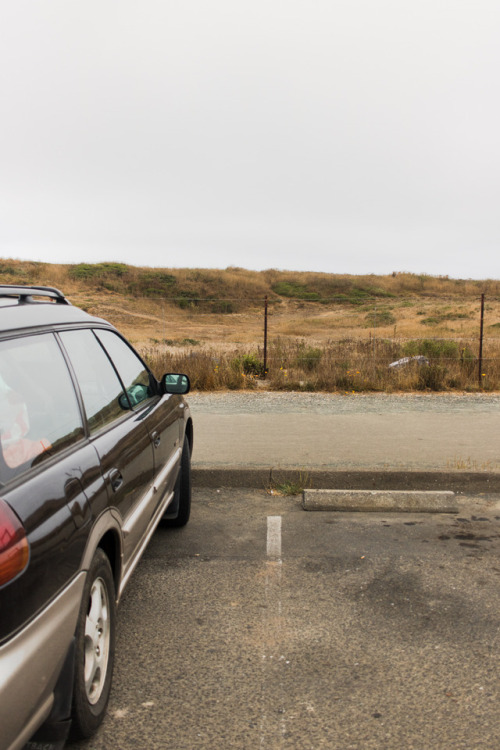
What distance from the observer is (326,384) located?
41.8 ft

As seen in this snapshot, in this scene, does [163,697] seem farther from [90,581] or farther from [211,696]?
[90,581]

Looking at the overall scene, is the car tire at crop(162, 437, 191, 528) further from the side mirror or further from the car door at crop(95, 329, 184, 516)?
the side mirror

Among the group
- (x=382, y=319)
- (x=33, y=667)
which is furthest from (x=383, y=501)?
(x=382, y=319)

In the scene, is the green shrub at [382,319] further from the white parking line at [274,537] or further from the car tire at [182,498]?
the car tire at [182,498]

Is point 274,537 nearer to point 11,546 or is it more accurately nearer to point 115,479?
point 115,479

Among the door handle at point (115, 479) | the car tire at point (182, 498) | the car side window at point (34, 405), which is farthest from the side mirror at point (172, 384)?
the car side window at point (34, 405)

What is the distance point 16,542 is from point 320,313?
45150 millimetres

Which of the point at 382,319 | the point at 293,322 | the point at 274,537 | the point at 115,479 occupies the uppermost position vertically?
the point at 115,479

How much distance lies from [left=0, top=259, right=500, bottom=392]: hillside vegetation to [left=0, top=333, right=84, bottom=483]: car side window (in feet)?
32.5

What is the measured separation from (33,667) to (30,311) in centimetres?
136

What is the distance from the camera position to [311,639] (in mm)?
3418

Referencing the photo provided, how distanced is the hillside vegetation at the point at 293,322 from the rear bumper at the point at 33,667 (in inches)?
415

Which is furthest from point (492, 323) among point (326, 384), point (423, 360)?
point (326, 384)

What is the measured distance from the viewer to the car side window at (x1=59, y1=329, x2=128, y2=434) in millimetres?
3014
